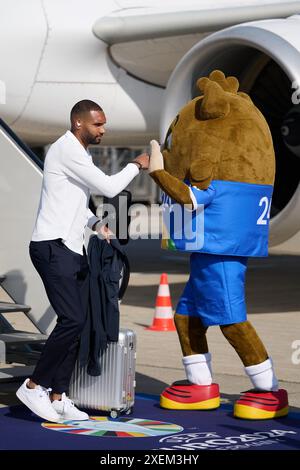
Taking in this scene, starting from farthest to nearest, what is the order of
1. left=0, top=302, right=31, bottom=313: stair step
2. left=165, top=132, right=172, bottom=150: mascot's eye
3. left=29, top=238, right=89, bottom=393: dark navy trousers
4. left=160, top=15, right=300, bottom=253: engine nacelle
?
left=160, top=15, right=300, bottom=253: engine nacelle
left=0, top=302, right=31, bottom=313: stair step
left=165, top=132, right=172, bottom=150: mascot's eye
left=29, top=238, right=89, bottom=393: dark navy trousers

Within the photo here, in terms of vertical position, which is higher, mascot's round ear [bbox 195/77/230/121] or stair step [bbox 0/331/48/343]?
mascot's round ear [bbox 195/77/230/121]

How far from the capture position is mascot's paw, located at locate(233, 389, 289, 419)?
512 cm

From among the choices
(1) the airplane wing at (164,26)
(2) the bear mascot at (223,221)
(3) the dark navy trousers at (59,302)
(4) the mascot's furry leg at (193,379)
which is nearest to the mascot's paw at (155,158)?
(2) the bear mascot at (223,221)

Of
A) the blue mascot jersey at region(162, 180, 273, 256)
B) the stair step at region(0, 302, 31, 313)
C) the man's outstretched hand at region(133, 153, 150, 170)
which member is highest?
the man's outstretched hand at region(133, 153, 150, 170)

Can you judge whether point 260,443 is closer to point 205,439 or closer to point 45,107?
point 205,439

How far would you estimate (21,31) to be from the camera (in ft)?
34.2

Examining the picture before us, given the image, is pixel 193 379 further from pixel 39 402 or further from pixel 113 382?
pixel 39 402

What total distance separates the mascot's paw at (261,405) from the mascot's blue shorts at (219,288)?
1.17 ft

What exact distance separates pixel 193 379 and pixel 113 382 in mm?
475

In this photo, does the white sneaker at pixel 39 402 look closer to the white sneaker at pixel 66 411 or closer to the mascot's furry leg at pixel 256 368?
the white sneaker at pixel 66 411

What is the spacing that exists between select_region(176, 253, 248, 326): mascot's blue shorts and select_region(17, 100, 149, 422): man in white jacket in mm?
546

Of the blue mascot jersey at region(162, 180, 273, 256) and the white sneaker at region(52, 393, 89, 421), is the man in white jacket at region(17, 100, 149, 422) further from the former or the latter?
the blue mascot jersey at region(162, 180, 273, 256)

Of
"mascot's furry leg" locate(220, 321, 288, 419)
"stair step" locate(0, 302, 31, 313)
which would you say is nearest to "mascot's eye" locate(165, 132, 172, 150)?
"mascot's furry leg" locate(220, 321, 288, 419)

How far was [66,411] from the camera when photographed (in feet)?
16.5
